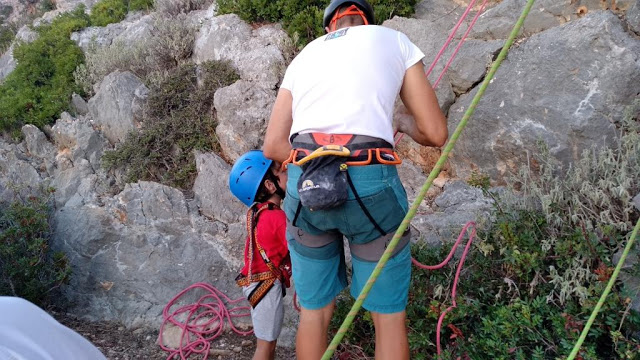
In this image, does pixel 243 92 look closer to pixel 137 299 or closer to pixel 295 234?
pixel 137 299

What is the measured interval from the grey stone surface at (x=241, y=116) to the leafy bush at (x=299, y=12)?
3.53 feet

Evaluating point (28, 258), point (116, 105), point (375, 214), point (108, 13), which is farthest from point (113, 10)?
point (375, 214)

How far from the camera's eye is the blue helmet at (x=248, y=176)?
3.79 m

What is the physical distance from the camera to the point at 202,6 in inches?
359

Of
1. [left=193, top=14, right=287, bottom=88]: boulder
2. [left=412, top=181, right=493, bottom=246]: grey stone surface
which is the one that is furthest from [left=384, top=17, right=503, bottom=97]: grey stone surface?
[left=193, top=14, right=287, bottom=88]: boulder

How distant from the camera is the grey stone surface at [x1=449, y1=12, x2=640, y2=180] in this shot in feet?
14.6

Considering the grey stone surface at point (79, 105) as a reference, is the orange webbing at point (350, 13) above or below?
above

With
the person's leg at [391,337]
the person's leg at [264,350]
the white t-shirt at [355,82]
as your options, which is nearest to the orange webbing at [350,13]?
the white t-shirt at [355,82]

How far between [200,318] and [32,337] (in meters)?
3.29

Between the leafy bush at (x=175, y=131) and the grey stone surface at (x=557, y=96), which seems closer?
the grey stone surface at (x=557, y=96)

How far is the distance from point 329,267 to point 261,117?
3.30 meters

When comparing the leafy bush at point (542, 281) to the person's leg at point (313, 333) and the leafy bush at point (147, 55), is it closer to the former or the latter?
the person's leg at point (313, 333)

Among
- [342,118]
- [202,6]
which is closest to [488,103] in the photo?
[342,118]

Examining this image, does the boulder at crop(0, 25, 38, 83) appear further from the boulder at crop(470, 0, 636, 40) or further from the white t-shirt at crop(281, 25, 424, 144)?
the white t-shirt at crop(281, 25, 424, 144)
